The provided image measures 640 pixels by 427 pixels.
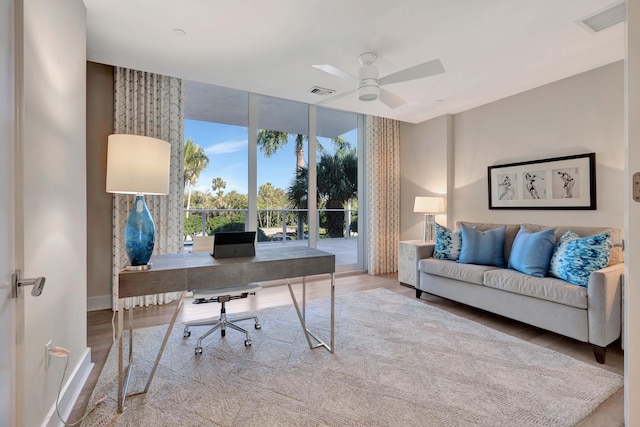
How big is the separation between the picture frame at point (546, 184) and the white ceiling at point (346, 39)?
96cm

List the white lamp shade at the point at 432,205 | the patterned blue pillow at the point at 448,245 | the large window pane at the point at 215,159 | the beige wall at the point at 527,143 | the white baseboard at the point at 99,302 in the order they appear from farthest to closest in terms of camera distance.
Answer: the white lamp shade at the point at 432,205
the large window pane at the point at 215,159
the patterned blue pillow at the point at 448,245
the white baseboard at the point at 99,302
the beige wall at the point at 527,143

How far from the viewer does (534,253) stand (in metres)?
2.74

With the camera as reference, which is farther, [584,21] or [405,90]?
[405,90]

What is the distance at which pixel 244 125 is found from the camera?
412 cm

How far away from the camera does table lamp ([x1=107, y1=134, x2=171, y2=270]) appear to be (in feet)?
5.63

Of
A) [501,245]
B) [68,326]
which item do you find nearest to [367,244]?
[501,245]

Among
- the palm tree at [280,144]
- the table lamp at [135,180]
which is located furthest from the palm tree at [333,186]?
the table lamp at [135,180]

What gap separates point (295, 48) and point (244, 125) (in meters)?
1.71

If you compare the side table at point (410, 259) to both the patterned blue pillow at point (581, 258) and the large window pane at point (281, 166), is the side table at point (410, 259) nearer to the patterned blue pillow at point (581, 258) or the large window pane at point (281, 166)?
the patterned blue pillow at point (581, 258)

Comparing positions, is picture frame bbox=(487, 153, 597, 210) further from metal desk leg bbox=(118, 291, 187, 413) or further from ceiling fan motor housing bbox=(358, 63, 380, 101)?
metal desk leg bbox=(118, 291, 187, 413)

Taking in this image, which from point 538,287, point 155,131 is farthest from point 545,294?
point 155,131

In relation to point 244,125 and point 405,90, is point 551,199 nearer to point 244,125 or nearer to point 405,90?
point 405,90

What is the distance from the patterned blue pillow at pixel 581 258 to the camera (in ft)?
7.64

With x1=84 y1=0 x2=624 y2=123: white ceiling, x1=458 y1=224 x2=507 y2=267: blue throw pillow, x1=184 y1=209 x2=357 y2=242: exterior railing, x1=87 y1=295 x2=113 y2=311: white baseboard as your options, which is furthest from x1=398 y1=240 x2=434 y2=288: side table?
x1=87 y1=295 x2=113 y2=311: white baseboard
